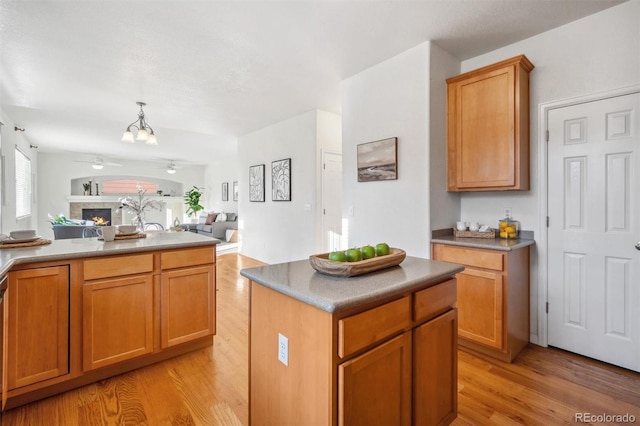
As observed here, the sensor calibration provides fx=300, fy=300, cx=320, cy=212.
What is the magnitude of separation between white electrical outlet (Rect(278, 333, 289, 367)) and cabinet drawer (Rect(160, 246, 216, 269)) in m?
1.38

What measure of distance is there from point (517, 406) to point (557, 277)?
1.19 m

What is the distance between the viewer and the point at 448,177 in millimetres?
2807

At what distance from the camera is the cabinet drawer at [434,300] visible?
4.24ft

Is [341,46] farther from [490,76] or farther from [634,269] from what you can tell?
[634,269]

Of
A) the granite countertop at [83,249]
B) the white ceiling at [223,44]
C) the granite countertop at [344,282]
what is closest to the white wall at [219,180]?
the white ceiling at [223,44]

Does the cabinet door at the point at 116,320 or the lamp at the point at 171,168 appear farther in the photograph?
the lamp at the point at 171,168

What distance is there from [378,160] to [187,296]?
7.01 ft

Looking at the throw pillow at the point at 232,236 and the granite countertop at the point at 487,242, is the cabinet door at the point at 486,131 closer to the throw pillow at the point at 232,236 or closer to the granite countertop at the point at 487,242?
the granite countertop at the point at 487,242

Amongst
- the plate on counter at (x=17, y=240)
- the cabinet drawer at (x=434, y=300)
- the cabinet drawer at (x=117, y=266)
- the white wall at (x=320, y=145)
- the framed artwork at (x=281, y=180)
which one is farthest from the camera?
the framed artwork at (x=281, y=180)

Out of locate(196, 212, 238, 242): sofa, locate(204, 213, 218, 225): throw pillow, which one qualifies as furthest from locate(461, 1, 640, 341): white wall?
locate(204, 213, 218, 225): throw pillow

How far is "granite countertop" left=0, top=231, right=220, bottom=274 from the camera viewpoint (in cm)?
172

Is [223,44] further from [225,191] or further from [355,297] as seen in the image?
[225,191]

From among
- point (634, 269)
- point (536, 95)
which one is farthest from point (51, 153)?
point (634, 269)

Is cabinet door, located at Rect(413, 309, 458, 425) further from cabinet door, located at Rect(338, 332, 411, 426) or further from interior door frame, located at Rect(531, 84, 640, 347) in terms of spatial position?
interior door frame, located at Rect(531, 84, 640, 347)
